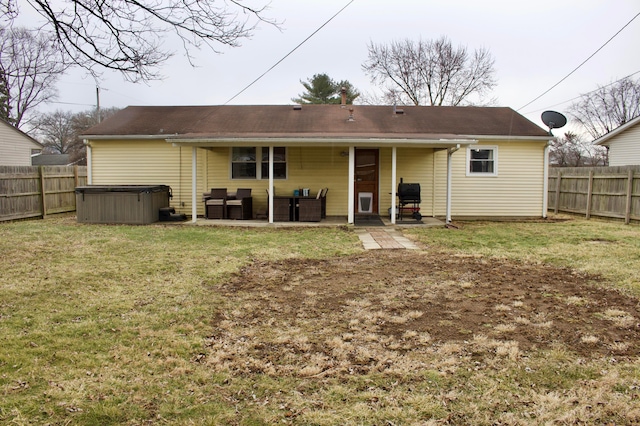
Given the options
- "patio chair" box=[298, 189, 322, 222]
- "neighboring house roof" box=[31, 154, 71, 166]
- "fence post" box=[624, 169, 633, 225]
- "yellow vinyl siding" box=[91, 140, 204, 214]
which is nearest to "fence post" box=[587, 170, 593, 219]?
"fence post" box=[624, 169, 633, 225]

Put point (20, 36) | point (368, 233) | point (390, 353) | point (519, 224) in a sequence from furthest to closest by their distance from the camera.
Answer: point (519, 224) < point (368, 233) < point (20, 36) < point (390, 353)

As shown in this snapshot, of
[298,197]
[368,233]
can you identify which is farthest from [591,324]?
→ [298,197]

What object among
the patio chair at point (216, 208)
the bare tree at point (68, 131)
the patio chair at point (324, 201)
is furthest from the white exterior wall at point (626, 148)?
the bare tree at point (68, 131)

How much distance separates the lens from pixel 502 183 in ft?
46.1

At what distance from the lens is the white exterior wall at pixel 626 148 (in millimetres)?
18266

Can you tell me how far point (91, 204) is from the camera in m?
12.3

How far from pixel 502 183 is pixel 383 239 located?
616 cm

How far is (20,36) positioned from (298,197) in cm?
713

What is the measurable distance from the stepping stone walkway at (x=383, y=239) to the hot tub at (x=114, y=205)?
19.5 ft

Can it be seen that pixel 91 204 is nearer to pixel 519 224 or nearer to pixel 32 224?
pixel 32 224

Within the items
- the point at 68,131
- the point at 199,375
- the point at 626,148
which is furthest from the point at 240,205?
the point at 68,131

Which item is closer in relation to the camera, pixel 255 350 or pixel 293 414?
pixel 293 414

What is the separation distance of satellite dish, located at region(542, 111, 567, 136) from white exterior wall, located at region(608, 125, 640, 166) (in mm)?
6802

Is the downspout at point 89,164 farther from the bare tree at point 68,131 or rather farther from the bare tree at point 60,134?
the bare tree at point 60,134
